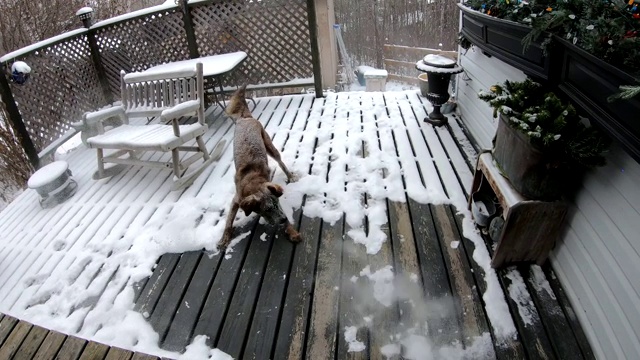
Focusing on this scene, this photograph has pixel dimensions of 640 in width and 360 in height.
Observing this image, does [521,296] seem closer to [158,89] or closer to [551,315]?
[551,315]

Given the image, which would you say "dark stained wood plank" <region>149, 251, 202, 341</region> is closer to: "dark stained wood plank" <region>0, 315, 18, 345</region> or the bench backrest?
"dark stained wood plank" <region>0, 315, 18, 345</region>

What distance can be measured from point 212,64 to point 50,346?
10.8ft

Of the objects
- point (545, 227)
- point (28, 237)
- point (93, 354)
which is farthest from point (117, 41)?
point (545, 227)

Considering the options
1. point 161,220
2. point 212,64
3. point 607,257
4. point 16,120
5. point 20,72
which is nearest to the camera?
point 607,257

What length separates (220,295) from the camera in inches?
77.6

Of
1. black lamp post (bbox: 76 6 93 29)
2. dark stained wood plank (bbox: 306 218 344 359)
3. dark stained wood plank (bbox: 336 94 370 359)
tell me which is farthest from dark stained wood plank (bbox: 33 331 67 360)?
black lamp post (bbox: 76 6 93 29)

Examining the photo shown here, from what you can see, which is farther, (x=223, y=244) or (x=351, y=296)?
(x=223, y=244)

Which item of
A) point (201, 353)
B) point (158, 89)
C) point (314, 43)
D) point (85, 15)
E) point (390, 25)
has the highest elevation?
point (85, 15)

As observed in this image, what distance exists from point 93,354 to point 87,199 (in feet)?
6.24

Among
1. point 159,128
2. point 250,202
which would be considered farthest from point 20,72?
point 250,202

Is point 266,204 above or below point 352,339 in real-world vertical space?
above

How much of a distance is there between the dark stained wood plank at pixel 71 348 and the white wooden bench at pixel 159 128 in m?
1.45

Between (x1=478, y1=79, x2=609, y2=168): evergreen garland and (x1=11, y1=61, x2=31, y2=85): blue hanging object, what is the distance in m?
4.30

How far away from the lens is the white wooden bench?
3.03 metres
